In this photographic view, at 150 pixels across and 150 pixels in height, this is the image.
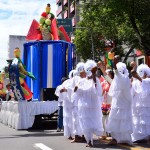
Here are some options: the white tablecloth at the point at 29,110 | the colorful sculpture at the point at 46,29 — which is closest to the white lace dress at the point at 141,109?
the white tablecloth at the point at 29,110

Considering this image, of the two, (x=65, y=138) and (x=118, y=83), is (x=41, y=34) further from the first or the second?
(x=118, y=83)

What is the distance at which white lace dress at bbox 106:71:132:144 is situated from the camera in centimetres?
866

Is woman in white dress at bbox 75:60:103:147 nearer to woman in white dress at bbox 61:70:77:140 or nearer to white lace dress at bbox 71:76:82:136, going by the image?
white lace dress at bbox 71:76:82:136

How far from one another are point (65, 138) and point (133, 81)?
2.51m

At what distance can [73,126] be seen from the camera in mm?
9688

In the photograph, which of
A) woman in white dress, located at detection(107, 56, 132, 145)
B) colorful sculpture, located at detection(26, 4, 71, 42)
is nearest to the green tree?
colorful sculpture, located at detection(26, 4, 71, 42)

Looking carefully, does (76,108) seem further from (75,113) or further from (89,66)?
(89,66)

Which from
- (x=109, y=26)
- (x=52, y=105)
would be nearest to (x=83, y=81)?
(x=52, y=105)

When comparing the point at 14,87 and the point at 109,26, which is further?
the point at 109,26

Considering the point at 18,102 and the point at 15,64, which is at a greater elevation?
the point at 15,64

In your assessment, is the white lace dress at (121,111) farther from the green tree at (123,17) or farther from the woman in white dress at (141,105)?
the green tree at (123,17)

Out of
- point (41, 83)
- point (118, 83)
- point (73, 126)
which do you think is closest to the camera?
point (118, 83)

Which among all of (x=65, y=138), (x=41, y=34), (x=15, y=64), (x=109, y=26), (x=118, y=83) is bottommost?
(x=65, y=138)

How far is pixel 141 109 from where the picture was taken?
9016mm
